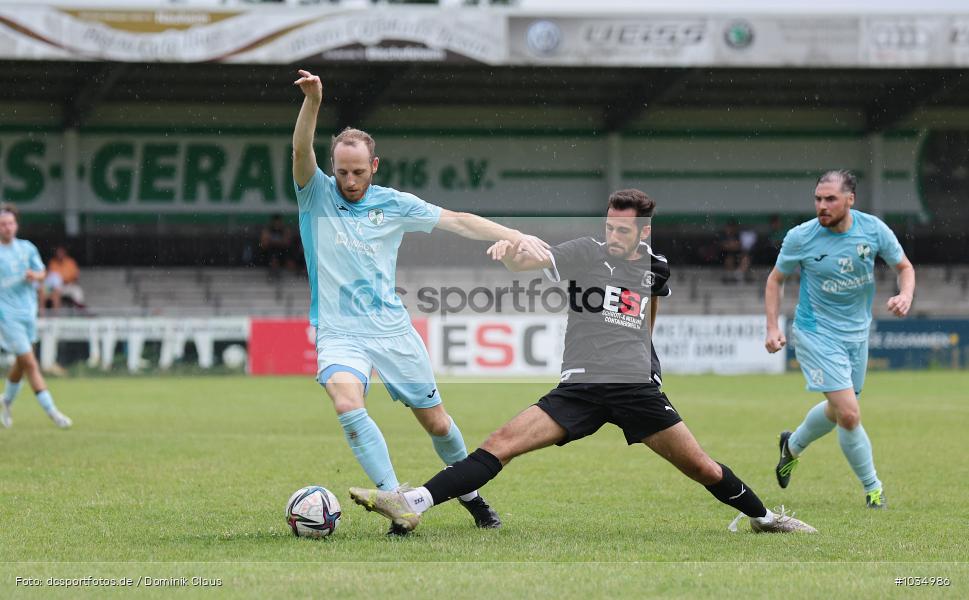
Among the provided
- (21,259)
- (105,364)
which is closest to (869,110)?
(105,364)

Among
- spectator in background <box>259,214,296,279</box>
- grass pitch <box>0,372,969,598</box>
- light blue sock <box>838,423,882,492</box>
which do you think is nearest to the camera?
grass pitch <box>0,372,969,598</box>

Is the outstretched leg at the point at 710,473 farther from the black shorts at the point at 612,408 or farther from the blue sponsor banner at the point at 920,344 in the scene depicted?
the blue sponsor banner at the point at 920,344

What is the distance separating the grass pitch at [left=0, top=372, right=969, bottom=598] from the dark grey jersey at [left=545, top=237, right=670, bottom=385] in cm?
90

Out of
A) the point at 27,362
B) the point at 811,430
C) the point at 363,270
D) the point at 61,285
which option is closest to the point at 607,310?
the point at 363,270

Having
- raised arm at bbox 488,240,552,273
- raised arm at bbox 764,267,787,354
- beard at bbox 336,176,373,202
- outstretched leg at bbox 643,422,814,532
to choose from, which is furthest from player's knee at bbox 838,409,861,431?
beard at bbox 336,176,373,202

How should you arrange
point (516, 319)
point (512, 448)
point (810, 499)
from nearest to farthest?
point (512, 448), point (810, 499), point (516, 319)

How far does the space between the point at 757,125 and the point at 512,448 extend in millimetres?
28857

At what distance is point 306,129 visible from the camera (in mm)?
6422

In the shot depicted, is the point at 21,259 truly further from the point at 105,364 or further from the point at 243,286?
the point at 243,286

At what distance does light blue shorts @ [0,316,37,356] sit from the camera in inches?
534

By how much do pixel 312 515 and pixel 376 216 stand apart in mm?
1677

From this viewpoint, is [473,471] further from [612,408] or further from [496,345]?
[496,345]

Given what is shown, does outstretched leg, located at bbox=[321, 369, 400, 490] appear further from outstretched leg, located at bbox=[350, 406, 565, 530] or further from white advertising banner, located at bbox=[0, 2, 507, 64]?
white advertising banner, located at bbox=[0, 2, 507, 64]

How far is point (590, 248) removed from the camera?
21.2 feet
